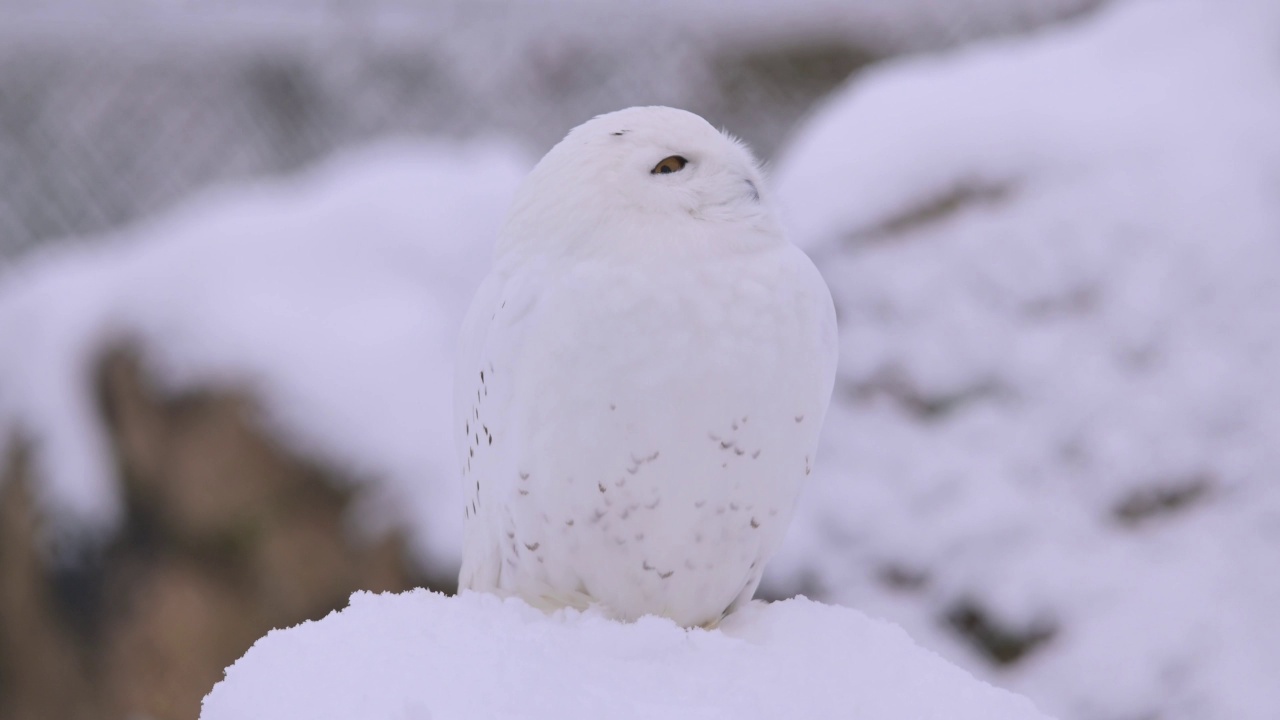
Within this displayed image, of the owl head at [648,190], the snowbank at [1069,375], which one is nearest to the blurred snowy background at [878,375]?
the snowbank at [1069,375]

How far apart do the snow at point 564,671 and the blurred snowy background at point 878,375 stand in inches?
36.1

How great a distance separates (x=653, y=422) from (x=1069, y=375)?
1.22m

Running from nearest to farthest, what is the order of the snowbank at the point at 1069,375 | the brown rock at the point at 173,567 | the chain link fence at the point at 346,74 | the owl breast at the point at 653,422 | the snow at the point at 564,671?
the snow at the point at 564,671 < the owl breast at the point at 653,422 < the snowbank at the point at 1069,375 < the brown rock at the point at 173,567 < the chain link fence at the point at 346,74

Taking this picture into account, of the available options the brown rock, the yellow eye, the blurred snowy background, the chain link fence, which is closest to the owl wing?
the yellow eye

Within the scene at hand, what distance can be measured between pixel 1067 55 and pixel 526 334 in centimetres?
175

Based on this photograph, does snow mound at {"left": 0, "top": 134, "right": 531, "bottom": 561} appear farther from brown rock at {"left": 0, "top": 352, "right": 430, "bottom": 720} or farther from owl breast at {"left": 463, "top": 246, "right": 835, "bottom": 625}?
owl breast at {"left": 463, "top": 246, "right": 835, "bottom": 625}

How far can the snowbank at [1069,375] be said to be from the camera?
5.57ft

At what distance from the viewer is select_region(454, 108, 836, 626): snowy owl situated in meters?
0.88

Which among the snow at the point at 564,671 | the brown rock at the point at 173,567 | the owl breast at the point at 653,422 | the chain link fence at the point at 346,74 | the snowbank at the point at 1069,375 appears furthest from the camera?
the chain link fence at the point at 346,74

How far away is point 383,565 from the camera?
2012 millimetres

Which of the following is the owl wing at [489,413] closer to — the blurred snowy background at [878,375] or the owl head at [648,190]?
the owl head at [648,190]

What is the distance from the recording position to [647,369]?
870mm

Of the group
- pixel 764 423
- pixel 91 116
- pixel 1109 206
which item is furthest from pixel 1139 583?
pixel 91 116

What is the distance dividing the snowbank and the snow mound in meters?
0.76
